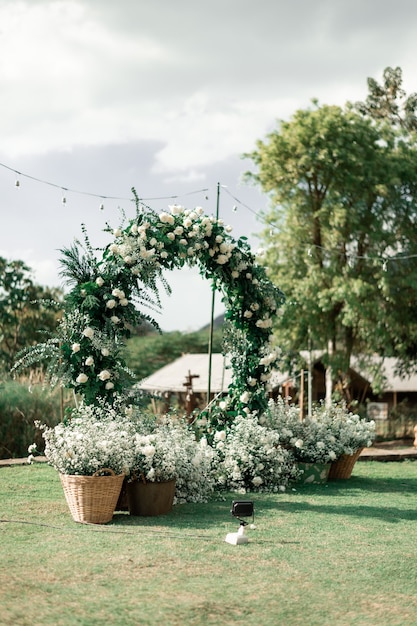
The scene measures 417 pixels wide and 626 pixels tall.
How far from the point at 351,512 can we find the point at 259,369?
2.57m

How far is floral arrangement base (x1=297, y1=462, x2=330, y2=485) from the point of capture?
10.0m

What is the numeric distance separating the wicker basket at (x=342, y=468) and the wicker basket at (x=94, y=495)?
417 centimetres

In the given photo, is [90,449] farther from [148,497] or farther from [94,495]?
[148,497]

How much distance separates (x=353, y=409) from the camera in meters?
21.0

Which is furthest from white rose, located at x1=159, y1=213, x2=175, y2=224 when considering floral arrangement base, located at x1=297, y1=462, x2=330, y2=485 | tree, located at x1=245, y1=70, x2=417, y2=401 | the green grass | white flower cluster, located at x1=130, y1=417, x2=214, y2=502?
tree, located at x1=245, y1=70, x2=417, y2=401

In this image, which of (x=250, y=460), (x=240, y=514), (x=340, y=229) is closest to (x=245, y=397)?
(x=250, y=460)

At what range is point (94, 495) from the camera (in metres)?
7.08

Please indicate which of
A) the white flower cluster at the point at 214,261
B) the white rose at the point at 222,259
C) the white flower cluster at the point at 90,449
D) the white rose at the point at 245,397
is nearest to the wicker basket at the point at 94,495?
the white flower cluster at the point at 90,449

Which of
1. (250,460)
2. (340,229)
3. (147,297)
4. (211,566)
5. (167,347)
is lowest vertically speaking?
(211,566)

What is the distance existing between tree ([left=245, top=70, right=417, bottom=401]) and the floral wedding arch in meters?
10.6

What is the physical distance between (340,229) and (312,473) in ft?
41.4

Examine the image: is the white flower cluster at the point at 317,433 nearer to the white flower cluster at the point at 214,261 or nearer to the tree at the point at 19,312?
the white flower cluster at the point at 214,261

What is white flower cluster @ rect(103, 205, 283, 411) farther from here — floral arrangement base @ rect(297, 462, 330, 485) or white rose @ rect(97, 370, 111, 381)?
floral arrangement base @ rect(297, 462, 330, 485)

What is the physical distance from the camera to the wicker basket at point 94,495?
7.08m
